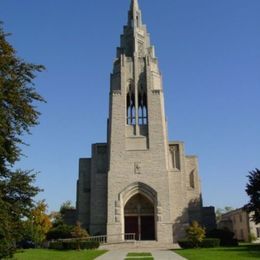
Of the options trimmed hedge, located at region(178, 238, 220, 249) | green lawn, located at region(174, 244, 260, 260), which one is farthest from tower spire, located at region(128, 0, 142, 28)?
green lawn, located at region(174, 244, 260, 260)

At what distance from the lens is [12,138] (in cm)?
1617

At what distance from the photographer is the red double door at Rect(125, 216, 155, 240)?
41594 mm

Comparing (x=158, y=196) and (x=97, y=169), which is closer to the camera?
(x=158, y=196)

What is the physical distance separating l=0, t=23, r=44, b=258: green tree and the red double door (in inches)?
1075

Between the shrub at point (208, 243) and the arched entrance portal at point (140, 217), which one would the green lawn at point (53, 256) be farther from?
the arched entrance portal at point (140, 217)

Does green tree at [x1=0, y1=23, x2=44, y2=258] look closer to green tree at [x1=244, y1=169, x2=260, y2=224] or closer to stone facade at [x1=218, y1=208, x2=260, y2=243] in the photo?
green tree at [x1=244, y1=169, x2=260, y2=224]

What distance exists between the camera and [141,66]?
46.1 m

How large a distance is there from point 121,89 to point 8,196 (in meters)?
30.7

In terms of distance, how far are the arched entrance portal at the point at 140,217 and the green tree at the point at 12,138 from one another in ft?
88.7

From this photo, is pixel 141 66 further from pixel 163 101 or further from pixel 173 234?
pixel 173 234

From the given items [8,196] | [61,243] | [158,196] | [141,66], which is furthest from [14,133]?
[141,66]

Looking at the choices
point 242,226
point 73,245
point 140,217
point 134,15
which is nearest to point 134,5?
point 134,15

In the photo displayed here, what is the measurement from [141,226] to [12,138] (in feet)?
92.1

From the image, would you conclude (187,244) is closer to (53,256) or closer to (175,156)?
(53,256)
